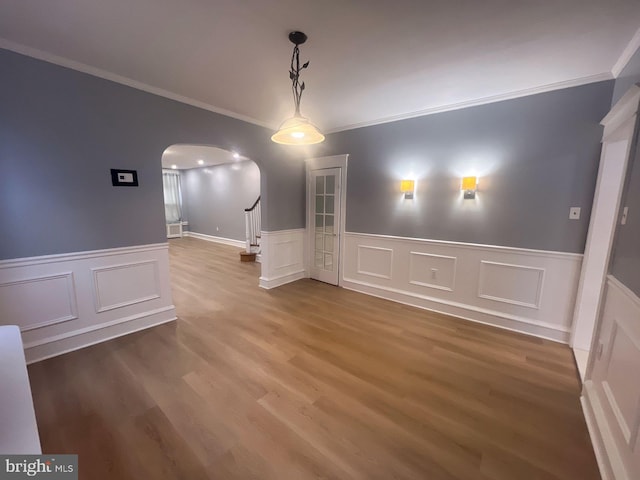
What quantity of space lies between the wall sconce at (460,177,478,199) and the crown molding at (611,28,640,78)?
1.31m

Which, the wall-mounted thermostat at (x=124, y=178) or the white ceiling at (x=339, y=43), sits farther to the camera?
the wall-mounted thermostat at (x=124, y=178)

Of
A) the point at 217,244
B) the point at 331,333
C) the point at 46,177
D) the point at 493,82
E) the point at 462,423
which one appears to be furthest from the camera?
the point at 217,244

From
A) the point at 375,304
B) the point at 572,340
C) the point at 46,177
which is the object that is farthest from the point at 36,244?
the point at 572,340

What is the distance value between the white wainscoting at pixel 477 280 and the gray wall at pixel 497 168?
153 millimetres

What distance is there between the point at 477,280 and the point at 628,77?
2.15 m

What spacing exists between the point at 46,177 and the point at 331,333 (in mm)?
3051

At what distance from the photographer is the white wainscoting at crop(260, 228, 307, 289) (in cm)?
427

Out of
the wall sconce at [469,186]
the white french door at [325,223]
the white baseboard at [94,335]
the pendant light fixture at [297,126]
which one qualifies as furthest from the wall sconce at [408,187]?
the white baseboard at [94,335]

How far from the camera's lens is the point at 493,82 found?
2.57 metres

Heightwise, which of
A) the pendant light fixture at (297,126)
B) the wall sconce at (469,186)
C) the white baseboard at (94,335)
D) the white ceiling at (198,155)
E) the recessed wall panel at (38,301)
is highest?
the white ceiling at (198,155)

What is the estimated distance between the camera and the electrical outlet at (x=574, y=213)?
258cm

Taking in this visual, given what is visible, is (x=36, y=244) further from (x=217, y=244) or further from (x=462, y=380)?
(x=217, y=244)

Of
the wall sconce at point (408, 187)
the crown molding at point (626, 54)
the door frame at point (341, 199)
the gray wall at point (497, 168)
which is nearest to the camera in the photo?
the crown molding at point (626, 54)

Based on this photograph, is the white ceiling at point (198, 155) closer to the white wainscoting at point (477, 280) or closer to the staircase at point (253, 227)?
the staircase at point (253, 227)
